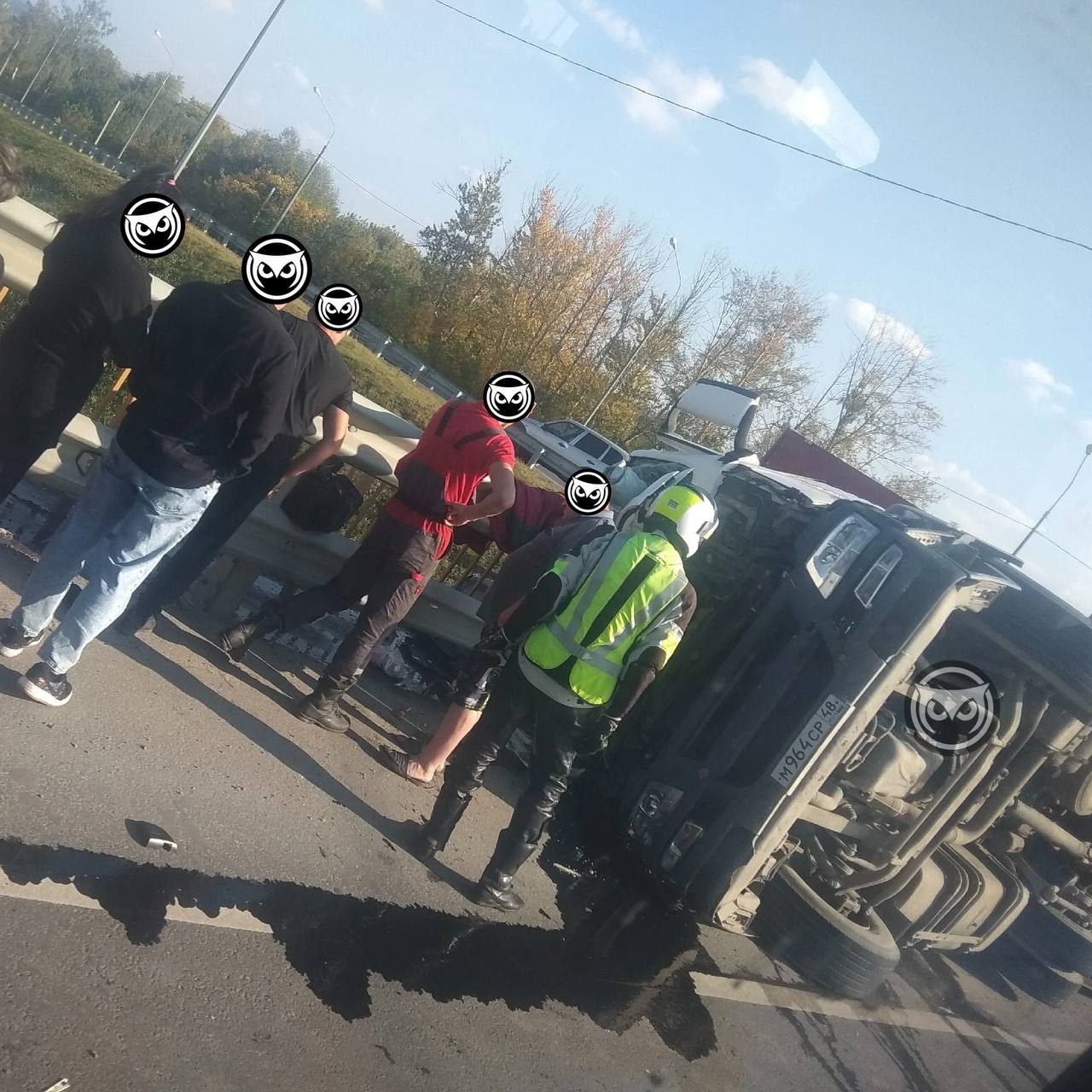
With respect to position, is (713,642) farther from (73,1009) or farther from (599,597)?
(73,1009)

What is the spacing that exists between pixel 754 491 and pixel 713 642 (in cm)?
99

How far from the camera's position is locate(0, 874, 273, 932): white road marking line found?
2902 millimetres

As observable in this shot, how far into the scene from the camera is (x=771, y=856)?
5.39 metres

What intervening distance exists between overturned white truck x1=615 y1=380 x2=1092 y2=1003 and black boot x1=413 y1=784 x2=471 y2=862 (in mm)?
1562

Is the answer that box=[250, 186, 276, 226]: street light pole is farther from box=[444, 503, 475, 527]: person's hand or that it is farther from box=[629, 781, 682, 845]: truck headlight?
box=[629, 781, 682, 845]: truck headlight

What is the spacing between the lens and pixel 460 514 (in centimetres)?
487

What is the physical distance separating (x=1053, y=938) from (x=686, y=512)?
16.4ft

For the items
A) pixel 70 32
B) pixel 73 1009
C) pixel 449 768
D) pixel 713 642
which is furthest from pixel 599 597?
pixel 70 32

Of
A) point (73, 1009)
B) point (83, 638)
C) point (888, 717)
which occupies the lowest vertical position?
point (73, 1009)

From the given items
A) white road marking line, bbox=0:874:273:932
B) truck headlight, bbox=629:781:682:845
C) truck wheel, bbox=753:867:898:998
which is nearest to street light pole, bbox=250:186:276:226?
truck headlight, bbox=629:781:682:845

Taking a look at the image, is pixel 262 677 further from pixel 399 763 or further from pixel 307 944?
pixel 307 944

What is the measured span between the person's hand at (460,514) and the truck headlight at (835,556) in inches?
75.5

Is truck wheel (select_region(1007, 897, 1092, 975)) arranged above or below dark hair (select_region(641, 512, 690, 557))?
below

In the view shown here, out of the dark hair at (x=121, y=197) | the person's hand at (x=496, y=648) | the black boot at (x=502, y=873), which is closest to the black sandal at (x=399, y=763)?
the black boot at (x=502, y=873)
